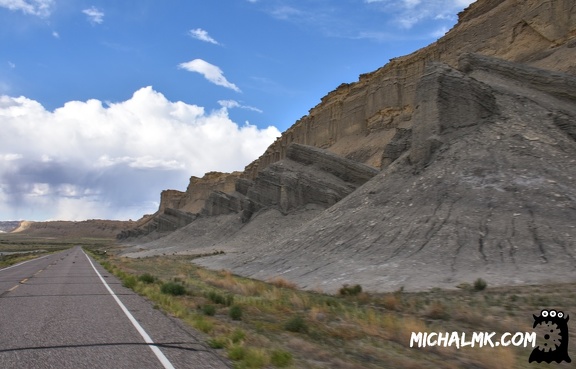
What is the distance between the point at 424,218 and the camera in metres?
24.9

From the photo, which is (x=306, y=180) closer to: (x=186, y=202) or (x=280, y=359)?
(x=280, y=359)

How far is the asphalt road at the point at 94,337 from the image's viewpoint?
707cm

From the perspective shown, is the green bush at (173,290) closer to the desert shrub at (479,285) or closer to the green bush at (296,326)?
the green bush at (296,326)

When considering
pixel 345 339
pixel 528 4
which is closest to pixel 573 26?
pixel 528 4

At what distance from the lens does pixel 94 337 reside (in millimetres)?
9023

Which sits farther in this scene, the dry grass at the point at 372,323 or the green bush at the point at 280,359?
the dry grass at the point at 372,323

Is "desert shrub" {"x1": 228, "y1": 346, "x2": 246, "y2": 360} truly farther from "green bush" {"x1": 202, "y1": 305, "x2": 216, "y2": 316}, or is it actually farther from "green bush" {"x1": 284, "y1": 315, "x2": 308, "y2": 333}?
"green bush" {"x1": 202, "y1": 305, "x2": 216, "y2": 316}

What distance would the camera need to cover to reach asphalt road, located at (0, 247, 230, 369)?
707 cm

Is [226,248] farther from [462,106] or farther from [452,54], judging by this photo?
[452,54]

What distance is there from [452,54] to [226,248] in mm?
41555

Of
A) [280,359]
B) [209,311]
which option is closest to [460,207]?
[209,311]

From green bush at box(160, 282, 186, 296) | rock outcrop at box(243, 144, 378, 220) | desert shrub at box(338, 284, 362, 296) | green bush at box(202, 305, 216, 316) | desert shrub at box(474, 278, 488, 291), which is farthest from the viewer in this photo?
rock outcrop at box(243, 144, 378, 220)

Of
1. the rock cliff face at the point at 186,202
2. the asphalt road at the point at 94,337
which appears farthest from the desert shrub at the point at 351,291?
the rock cliff face at the point at 186,202

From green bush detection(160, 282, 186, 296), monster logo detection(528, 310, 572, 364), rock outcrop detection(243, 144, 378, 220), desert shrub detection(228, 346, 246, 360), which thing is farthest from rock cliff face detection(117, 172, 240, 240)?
desert shrub detection(228, 346, 246, 360)
